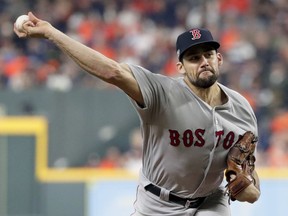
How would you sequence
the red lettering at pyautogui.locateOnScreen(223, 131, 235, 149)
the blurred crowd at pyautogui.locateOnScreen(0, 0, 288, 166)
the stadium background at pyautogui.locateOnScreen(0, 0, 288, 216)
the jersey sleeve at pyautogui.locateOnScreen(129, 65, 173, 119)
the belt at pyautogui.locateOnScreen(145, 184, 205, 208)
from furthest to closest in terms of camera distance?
the blurred crowd at pyautogui.locateOnScreen(0, 0, 288, 166), the stadium background at pyautogui.locateOnScreen(0, 0, 288, 216), the belt at pyautogui.locateOnScreen(145, 184, 205, 208), the red lettering at pyautogui.locateOnScreen(223, 131, 235, 149), the jersey sleeve at pyautogui.locateOnScreen(129, 65, 173, 119)

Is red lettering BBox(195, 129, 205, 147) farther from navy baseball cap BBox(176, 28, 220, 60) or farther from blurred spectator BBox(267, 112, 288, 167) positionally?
blurred spectator BBox(267, 112, 288, 167)

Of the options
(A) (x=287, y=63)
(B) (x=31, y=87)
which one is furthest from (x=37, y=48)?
(A) (x=287, y=63)

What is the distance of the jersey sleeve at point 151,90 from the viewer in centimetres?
495

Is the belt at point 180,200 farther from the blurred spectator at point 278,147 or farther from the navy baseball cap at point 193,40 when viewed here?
the blurred spectator at point 278,147

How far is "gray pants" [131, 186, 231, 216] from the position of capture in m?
5.37

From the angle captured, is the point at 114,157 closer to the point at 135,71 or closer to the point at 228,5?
the point at 228,5

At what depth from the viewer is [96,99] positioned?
432 inches

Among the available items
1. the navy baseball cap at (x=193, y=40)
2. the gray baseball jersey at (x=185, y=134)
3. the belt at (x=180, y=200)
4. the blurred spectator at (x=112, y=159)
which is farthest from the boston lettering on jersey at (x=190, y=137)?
the blurred spectator at (x=112, y=159)

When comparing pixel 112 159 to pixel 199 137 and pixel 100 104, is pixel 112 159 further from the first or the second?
pixel 199 137

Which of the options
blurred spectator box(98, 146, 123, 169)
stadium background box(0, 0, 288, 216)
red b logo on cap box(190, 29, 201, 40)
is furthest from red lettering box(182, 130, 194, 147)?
blurred spectator box(98, 146, 123, 169)

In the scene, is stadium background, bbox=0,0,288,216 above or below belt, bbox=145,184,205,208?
above

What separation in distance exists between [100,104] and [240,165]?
5.83 metres

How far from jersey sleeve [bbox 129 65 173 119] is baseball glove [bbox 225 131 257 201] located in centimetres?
54

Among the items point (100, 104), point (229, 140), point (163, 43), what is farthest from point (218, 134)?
point (163, 43)
